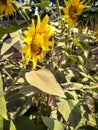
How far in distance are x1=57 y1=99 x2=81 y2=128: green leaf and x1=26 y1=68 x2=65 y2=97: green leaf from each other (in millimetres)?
148

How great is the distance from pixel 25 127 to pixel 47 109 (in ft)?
0.63

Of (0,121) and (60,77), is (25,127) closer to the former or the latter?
(0,121)

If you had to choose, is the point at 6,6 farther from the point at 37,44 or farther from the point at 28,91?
the point at 28,91

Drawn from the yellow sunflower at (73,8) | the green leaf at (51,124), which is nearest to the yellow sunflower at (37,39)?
the green leaf at (51,124)

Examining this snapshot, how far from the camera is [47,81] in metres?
0.56

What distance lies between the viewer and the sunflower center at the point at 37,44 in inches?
25.1

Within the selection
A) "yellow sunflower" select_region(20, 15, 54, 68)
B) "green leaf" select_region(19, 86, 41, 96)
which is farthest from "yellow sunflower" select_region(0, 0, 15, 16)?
"green leaf" select_region(19, 86, 41, 96)

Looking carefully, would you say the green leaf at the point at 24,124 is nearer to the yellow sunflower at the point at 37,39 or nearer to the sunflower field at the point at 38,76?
the sunflower field at the point at 38,76

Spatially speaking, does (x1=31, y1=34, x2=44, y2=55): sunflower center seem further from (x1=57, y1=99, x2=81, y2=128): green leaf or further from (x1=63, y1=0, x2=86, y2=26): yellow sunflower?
(x1=63, y1=0, x2=86, y2=26): yellow sunflower

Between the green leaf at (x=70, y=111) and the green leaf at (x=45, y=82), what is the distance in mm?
148

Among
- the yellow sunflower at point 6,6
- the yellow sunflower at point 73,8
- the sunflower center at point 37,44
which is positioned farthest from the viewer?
the yellow sunflower at point 73,8

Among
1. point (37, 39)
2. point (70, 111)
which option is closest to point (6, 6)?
point (37, 39)

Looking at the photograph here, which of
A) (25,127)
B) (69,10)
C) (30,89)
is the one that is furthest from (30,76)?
(69,10)

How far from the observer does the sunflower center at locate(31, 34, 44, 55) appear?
2.10 ft
